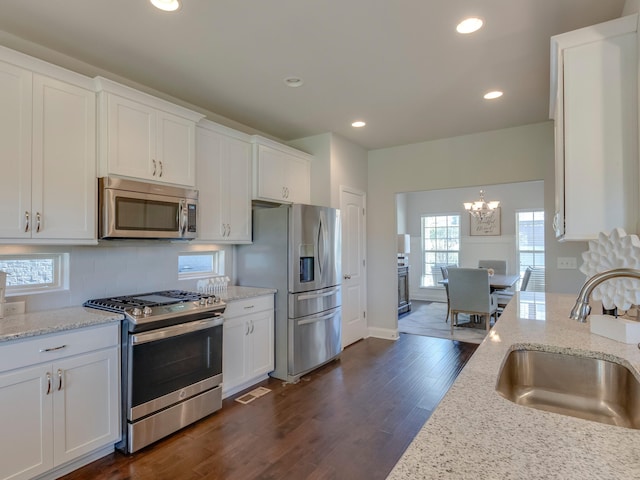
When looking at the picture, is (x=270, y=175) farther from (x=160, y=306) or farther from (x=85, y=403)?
(x=85, y=403)

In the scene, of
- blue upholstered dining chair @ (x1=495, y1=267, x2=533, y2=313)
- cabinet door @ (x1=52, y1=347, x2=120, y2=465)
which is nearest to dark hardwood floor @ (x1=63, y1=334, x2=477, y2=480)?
cabinet door @ (x1=52, y1=347, x2=120, y2=465)

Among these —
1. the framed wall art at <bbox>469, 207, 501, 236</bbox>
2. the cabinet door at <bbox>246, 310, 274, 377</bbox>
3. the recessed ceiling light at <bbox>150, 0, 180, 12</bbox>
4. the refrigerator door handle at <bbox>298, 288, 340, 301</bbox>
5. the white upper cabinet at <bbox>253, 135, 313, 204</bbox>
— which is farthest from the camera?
the framed wall art at <bbox>469, 207, 501, 236</bbox>

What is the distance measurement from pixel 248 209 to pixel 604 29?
2.91 m

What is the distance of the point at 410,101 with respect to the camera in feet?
10.8

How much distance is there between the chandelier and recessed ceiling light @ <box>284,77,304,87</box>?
487 centimetres

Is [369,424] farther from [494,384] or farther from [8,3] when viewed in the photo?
[8,3]

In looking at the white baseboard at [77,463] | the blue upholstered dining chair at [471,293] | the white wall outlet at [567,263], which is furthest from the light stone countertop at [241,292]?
the white wall outlet at [567,263]

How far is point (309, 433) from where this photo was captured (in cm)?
251

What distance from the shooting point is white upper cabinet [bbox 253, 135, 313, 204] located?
143 inches

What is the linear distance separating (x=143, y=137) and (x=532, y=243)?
7.28 m

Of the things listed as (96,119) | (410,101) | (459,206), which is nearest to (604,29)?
(410,101)

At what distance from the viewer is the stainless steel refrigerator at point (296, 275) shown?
136 inches

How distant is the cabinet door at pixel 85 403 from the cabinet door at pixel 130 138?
4.06 feet

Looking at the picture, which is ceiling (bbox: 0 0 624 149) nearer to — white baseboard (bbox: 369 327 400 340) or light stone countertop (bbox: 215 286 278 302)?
light stone countertop (bbox: 215 286 278 302)
